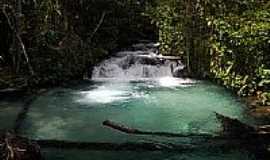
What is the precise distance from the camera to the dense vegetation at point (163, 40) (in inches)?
532

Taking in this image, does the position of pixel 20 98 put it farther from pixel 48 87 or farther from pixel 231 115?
pixel 231 115

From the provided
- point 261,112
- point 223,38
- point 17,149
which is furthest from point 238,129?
point 223,38

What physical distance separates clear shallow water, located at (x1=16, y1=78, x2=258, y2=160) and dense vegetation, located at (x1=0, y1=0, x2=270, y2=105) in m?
0.83

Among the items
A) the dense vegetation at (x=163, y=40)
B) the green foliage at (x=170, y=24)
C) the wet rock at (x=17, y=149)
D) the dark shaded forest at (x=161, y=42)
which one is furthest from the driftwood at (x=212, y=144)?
the green foliage at (x=170, y=24)

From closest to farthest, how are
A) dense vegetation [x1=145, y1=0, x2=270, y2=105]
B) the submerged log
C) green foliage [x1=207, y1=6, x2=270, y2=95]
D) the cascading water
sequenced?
the submerged log
the cascading water
green foliage [x1=207, y1=6, x2=270, y2=95]
dense vegetation [x1=145, y1=0, x2=270, y2=105]

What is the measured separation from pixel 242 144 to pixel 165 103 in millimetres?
5383

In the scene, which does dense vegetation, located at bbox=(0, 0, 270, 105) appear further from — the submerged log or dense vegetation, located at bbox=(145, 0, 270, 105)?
A: the submerged log

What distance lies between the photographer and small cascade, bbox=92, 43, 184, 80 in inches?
760

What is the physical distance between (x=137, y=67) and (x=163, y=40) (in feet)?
4.89

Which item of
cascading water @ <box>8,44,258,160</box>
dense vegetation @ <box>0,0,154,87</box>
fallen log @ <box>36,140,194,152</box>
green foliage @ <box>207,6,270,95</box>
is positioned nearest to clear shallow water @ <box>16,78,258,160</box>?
cascading water @ <box>8,44,258,160</box>

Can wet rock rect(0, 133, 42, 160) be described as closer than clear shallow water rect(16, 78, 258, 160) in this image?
Yes

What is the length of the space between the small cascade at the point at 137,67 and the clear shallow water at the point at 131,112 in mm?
854

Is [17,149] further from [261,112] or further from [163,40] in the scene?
[163,40]

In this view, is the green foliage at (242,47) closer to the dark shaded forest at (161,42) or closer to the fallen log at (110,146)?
the dark shaded forest at (161,42)
